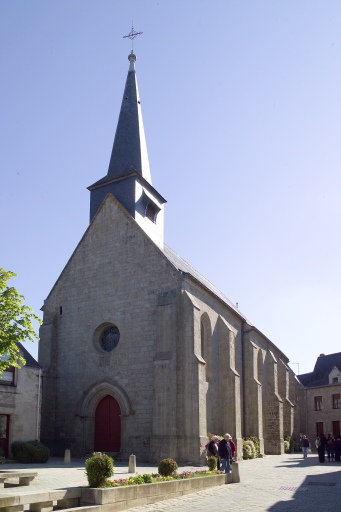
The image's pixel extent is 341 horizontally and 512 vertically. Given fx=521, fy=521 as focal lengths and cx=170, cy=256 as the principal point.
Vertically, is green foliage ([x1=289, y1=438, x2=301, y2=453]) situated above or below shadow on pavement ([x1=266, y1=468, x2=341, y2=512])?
below

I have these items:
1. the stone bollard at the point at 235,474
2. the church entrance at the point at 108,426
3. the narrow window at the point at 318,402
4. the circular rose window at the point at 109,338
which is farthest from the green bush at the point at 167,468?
the narrow window at the point at 318,402

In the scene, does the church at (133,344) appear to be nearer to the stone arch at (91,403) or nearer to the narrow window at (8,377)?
the stone arch at (91,403)

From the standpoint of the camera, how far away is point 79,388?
25.8 meters

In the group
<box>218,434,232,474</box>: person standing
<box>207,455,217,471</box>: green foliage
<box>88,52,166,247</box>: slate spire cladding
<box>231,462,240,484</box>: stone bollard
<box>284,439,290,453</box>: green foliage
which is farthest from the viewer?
<box>284,439,290,453</box>: green foliage

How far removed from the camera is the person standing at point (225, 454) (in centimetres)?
1620

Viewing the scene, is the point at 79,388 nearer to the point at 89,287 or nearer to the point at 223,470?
the point at 89,287

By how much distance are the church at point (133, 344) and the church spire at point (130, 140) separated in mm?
85

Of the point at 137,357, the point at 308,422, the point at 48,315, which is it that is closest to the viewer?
the point at 137,357

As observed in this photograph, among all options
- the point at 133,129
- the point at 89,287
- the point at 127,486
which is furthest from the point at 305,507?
the point at 133,129

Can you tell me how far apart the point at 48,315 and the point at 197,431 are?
10.9 meters

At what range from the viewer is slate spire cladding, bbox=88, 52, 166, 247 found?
27.7 m

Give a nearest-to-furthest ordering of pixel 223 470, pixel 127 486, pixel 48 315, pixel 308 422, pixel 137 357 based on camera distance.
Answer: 1. pixel 127 486
2. pixel 223 470
3. pixel 137 357
4. pixel 48 315
5. pixel 308 422

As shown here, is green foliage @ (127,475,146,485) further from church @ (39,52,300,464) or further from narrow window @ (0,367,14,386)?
narrow window @ (0,367,14,386)

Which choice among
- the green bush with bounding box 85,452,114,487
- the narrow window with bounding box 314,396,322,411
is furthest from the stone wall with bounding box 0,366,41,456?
the narrow window with bounding box 314,396,322,411
